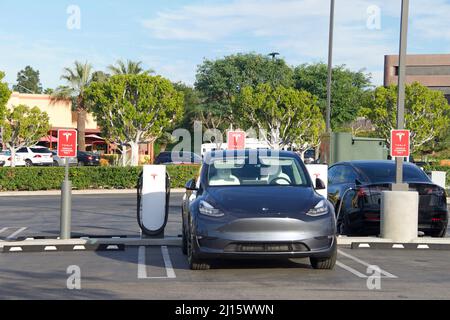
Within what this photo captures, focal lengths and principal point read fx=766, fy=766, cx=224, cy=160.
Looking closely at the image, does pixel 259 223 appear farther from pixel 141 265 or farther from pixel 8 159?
pixel 8 159

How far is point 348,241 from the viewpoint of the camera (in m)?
13.0

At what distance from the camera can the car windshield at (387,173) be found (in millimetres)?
13992

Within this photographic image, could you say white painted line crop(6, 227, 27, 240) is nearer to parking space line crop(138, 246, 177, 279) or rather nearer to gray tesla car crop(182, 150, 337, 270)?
parking space line crop(138, 246, 177, 279)

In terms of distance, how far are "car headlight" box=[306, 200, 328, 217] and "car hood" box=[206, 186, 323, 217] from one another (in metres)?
0.05

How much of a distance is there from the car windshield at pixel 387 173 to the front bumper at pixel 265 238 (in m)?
4.66

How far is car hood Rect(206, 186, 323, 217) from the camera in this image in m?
9.59

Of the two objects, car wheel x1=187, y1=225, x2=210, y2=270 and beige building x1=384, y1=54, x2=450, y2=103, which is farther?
beige building x1=384, y1=54, x2=450, y2=103

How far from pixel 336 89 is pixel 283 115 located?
56.2ft

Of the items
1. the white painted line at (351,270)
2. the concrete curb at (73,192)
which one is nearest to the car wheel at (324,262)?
the white painted line at (351,270)

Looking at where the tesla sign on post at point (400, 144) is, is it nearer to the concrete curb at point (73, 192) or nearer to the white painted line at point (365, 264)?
the white painted line at point (365, 264)

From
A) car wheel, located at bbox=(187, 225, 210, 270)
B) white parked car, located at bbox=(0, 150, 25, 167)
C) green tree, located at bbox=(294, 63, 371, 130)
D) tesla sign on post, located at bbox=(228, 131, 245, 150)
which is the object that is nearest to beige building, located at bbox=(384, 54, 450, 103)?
green tree, located at bbox=(294, 63, 371, 130)

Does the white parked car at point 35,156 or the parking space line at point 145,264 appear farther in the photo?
the white parked car at point 35,156

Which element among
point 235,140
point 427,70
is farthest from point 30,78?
point 235,140
